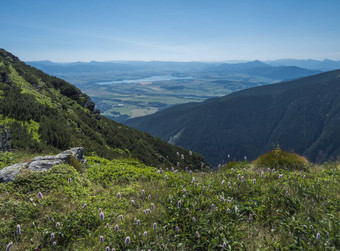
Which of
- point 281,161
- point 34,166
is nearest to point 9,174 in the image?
point 34,166

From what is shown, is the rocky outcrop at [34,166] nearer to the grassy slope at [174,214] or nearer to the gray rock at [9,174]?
the gray rock at [9,174]

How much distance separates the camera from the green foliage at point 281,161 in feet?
29.4

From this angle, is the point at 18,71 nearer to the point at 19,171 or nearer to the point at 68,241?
the point at 19,171

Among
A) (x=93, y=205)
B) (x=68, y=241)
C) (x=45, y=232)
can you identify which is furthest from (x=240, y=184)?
(x=45, y=232)

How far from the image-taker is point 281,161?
9.23 meters

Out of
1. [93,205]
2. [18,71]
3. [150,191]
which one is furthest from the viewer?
[18,71]

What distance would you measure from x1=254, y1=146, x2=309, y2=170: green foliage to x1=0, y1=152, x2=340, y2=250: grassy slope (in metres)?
2.35

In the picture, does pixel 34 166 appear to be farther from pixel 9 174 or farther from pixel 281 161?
pixel 281 161

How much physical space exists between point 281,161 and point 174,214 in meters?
6.63

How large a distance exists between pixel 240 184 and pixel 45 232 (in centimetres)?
504

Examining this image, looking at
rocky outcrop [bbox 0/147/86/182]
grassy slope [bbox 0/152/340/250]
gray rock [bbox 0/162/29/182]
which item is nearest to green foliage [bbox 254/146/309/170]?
grassy slope [bbox 0/152/340/250]

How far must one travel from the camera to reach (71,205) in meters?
5.20

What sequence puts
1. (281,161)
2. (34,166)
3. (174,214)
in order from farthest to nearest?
(281,161), (34,166), (174,214)

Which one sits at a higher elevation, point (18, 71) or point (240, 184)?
point (18, 71)
